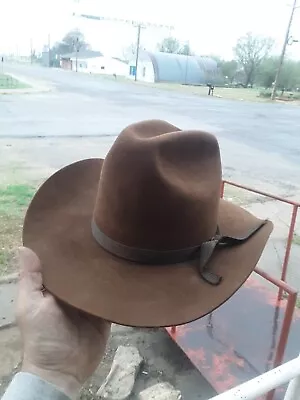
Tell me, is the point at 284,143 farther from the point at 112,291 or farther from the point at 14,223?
the point at 112,291

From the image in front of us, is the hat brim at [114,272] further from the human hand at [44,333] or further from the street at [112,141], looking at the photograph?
the street at [112,141]

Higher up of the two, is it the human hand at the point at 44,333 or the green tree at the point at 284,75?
the human hand at the point at 44,333

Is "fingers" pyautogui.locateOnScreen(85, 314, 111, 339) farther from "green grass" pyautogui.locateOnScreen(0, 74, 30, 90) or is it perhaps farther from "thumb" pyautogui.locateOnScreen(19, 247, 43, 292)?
"green grass" pyautogui.locateOnScreen(0, 74, 30, 90)

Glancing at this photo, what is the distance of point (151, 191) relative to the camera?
34.8 inches

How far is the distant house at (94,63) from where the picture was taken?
1864 inches

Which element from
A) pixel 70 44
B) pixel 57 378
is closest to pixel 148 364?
pixel 57 378

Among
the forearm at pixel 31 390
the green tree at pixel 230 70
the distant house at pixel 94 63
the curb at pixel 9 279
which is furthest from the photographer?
the distant house at pixel 94 63

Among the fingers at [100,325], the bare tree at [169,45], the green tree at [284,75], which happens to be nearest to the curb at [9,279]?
the fingers at [100,325]

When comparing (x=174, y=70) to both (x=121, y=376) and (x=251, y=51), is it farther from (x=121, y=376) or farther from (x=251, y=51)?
(x=121, y=376)

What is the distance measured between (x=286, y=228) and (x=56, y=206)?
3442mm

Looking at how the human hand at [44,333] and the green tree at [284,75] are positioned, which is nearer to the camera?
the human hand at [44,333]

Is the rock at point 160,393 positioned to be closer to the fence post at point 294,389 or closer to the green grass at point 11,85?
the fence post at point 294,389

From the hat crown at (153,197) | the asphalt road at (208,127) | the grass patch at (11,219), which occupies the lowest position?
the asphalt road at (208,127)

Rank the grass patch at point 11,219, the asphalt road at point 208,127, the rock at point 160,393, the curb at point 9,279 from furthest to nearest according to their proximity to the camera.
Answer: the asphalt road at point 208,127 → the grass patch at point 11,219 → the curb at point 9,279 → the rock at point 160,393
